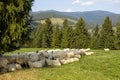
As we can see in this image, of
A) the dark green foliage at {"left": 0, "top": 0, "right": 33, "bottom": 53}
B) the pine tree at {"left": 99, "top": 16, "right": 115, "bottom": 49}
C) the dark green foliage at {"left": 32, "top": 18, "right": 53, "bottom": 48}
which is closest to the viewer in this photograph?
the dark green foliage at {"left": 0, "top": 0, "right": 33, "bottom": 53}

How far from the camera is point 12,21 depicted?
2133 cm

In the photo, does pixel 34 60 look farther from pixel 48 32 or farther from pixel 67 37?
pixel 48 32

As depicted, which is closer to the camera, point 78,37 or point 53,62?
point 53,62

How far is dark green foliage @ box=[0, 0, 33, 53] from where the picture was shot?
2094 cm

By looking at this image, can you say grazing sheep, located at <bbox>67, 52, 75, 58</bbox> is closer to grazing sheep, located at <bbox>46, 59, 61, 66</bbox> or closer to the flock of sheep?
the flock of sheep

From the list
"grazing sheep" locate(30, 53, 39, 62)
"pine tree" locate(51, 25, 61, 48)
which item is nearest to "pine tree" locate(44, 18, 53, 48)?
"pine tree" locate(51, 25, 61, 48)

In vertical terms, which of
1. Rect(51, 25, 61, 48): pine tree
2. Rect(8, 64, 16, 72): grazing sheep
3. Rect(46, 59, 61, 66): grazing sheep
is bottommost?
Rect(51, 25, 61, 48): pine tree

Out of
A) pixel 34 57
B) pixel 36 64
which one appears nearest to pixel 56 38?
pixel 34 57

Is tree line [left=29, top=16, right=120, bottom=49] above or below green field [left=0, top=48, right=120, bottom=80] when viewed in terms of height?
below

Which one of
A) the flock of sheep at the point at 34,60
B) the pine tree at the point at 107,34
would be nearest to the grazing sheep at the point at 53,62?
the flock of sheep at the point at 34,60

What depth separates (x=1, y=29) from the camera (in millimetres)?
21188

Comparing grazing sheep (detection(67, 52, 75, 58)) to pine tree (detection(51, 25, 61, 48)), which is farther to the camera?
pine tree (detection(51, 25, 61, 48))

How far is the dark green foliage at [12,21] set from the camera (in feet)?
68.7

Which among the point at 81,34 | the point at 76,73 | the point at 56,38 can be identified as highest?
the point at 76,73
